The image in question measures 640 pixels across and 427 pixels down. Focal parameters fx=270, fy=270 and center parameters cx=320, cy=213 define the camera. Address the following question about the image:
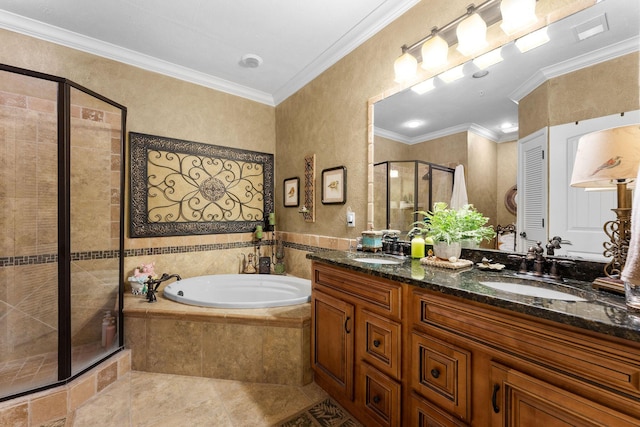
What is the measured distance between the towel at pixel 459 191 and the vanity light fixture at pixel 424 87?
56 cm

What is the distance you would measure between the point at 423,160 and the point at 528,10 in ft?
2.78

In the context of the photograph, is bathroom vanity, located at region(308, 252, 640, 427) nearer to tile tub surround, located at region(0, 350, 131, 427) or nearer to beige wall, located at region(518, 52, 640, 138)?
beige wall, located at region(518, 52, 640, 138)

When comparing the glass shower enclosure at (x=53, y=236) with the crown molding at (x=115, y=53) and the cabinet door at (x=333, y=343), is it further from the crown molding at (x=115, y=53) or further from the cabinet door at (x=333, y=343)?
the cabinet door at (x=333, y=343)

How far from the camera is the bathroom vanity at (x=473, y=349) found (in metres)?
0.67

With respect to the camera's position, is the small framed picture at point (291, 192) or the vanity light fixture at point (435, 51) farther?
the small framed picture at point (291, 192)

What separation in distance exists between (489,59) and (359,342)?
65.5 inches

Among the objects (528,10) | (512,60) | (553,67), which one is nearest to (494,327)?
(553,67)

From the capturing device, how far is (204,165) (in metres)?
2.84

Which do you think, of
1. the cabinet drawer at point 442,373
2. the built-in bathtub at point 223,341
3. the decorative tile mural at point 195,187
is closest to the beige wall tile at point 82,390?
the built-in bathtub at point 223,341

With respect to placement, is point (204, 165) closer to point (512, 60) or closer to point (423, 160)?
point (423, 160)

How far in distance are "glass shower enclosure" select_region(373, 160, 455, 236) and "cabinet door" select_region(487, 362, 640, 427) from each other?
1.03 meters

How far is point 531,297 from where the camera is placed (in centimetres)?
85

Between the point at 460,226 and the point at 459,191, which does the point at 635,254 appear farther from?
the point at 459,191

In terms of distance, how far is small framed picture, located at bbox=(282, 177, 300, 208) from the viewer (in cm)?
294
